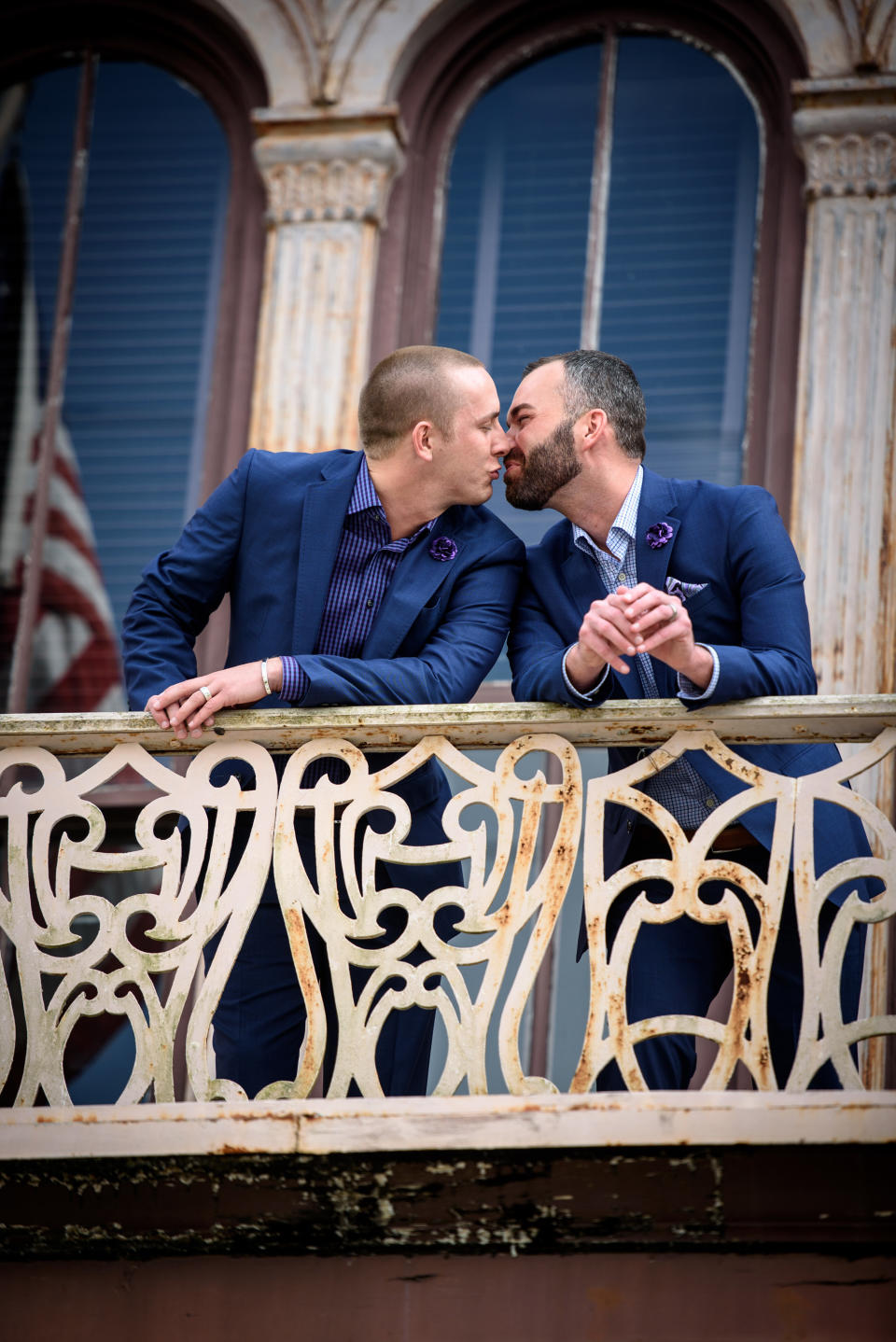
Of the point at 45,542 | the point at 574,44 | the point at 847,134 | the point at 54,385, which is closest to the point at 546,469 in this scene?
the point at 847,134

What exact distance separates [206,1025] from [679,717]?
4.24 ft

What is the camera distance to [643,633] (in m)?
4.07

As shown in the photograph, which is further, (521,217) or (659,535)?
(521,217)

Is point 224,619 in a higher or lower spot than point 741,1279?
higher

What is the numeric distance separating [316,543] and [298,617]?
0.66 ft

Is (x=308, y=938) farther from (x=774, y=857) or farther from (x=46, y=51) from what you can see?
(x=46, y=51)

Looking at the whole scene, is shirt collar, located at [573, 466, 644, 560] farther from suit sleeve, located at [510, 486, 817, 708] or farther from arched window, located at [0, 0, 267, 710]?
arched window, located at [0, 0, 267, 710]

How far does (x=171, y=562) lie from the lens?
4.82m

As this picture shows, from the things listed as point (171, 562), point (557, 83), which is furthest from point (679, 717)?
point (557, 83)

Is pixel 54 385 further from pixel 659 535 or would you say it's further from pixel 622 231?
pixel 659 535

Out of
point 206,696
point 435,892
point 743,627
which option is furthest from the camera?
point 743,627

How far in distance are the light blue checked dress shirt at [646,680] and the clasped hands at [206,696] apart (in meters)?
0.73

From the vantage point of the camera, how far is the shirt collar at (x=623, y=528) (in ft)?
15.6

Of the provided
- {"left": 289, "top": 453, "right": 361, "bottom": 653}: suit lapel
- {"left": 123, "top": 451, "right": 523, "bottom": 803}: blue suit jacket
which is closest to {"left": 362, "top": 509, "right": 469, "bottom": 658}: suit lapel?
{"left": 123, "top": 451, "right": 523, "bottom": 803}: blue suit jacket
